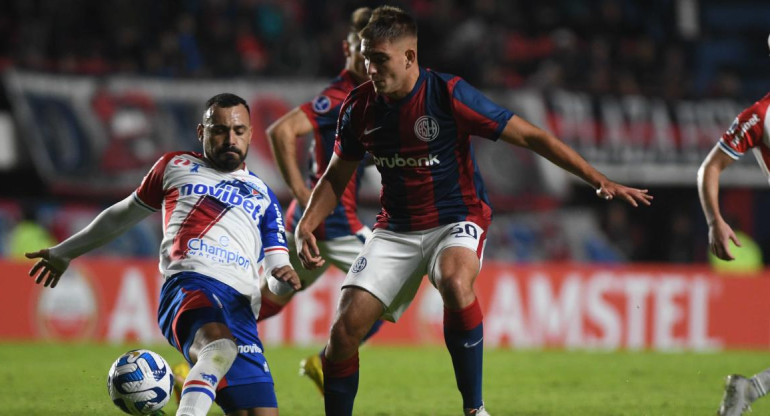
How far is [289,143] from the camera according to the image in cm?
738

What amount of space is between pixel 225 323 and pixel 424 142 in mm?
1384

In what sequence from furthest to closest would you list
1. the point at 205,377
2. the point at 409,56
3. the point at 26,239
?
the point at 26,239, the point at 409,56, the point at 205,377

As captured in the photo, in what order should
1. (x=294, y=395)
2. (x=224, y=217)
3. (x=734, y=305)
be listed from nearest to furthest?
(x=224, y=217)
(x=294, y=395)
(x=734, y=305)

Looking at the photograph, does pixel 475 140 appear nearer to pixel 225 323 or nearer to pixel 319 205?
pixel 319 205

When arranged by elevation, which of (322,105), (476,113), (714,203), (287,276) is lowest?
(287,276)

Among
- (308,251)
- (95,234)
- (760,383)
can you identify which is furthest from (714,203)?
(95,234)

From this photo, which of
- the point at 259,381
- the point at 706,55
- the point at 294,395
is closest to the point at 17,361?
the point at 294,395

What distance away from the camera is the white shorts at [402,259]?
5.46 m

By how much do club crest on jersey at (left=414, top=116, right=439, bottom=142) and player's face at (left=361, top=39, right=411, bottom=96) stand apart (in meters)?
0.22

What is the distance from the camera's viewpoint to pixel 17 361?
1040cm

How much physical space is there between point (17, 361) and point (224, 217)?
5.82m

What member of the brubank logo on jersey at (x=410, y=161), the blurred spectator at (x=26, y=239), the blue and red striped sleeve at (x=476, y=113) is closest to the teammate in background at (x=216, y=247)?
the brubank logo on jersey at (x=410, y=161)

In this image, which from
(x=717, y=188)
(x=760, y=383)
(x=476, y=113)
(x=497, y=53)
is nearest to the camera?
(x=476, y=113)

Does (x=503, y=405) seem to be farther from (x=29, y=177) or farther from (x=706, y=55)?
(x=706, y=55)
